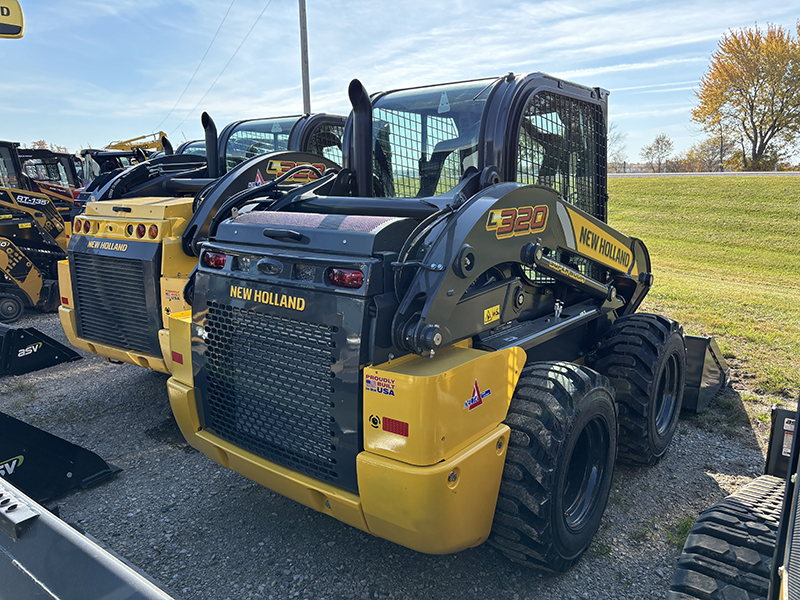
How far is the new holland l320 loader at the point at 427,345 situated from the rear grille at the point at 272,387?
10mm

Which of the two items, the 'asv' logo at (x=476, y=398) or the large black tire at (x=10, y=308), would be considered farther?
the large black tire at (x=10, y=308)

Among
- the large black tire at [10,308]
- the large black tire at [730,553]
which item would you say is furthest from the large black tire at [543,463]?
the large black tire at [10,308]

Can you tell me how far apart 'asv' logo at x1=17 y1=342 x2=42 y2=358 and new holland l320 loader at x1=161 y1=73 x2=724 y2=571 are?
3.13 metres

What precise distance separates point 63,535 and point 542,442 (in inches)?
77.3

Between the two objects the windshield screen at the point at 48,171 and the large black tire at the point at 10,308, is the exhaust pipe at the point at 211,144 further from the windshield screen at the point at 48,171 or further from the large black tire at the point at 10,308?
the windshield screen at the point at 48,171

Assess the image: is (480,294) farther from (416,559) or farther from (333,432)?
(416,559)

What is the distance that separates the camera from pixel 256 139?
704cm

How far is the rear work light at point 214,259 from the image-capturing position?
3149 millimetres

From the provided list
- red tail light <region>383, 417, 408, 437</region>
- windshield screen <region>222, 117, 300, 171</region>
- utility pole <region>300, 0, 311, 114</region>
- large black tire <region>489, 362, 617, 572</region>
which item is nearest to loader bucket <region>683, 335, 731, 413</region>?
large black tire <region>489, 362, 617, 572</region>

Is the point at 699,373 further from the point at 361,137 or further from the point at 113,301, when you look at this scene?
the point at 113,301

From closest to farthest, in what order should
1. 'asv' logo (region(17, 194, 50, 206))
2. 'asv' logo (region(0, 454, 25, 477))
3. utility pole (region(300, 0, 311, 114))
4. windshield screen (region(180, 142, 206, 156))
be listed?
1. 'asv' logo (region(0, 454, 25, 477))
2. windshield screen (region(180, 142, 206, 156))
3. 'asv' logo (region(17, 194, 50, 206))
4. utility pole (region(300, 0, 311, 114))

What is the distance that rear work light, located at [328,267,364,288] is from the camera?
256 cm

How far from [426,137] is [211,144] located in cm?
339

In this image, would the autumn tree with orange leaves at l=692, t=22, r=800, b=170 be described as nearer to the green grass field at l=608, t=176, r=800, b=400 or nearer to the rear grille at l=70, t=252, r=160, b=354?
the green grass field at l=608, t=176, r=800, b=400
